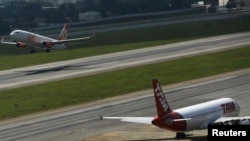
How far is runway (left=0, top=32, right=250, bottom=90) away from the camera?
128m

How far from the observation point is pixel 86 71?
440ft

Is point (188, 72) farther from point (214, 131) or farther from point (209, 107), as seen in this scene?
point (214, 131)

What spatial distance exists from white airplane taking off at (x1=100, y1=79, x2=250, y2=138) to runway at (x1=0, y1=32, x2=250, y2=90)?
59.0m

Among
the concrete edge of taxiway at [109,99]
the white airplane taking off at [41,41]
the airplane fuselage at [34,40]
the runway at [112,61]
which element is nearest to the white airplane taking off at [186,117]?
the concrete edge of taxiway at [109,99]

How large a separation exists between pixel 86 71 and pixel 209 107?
71.1 metres

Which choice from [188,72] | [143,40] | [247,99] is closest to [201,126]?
[247,99]

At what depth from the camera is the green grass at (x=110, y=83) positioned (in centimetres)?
9681

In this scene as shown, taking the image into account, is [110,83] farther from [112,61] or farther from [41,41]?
[41,41]

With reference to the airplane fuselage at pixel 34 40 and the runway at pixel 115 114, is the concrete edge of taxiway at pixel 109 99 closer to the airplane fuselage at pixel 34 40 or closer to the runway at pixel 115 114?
the runway at pixel 115 114

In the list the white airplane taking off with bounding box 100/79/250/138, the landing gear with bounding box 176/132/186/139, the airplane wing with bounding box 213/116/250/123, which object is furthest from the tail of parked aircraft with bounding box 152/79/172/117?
the airplane wing with bounding box 213/116/250/123

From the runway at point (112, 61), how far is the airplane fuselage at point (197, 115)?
57954 mm

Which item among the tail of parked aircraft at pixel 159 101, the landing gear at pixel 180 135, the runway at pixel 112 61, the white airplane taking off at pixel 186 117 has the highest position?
the tail of parked aircraft at pixel 159 101

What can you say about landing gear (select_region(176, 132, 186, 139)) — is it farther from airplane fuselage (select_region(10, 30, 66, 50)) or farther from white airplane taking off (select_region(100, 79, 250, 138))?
airplane fuselage (select_region(10, 30, 66, 50))

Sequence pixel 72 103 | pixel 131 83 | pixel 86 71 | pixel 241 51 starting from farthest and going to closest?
1. pixel 241 51
2. pixel 86 71
3. pixel 131 83
4. pixel 72 103
